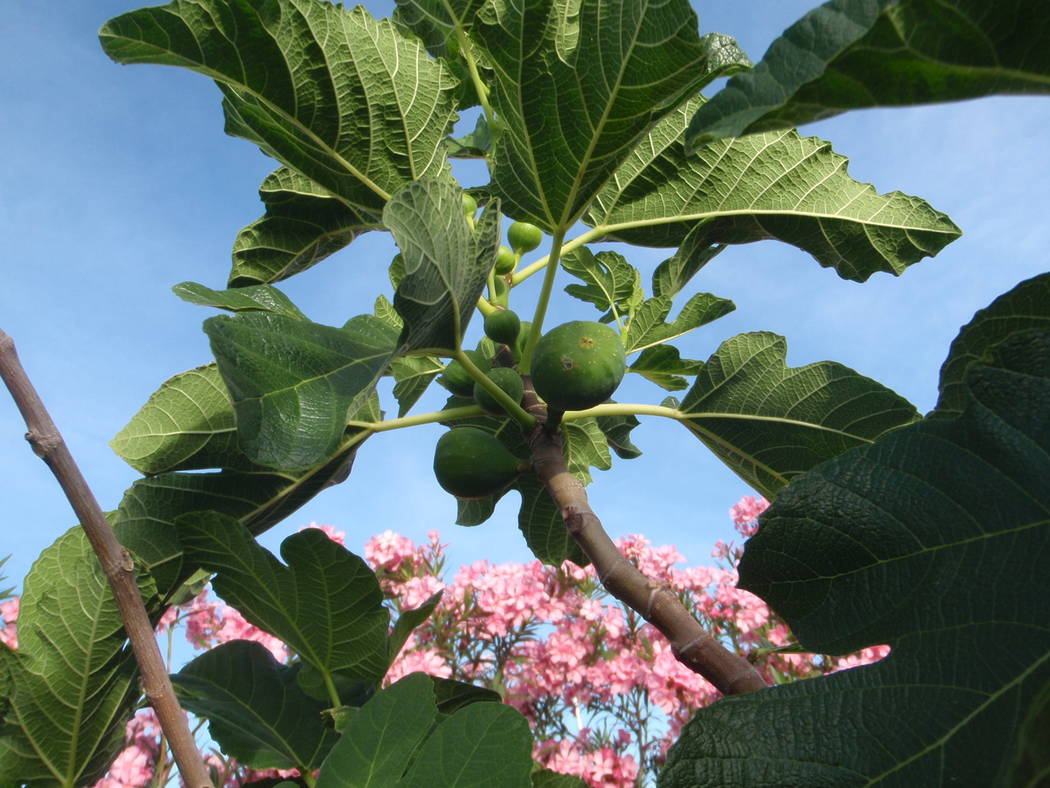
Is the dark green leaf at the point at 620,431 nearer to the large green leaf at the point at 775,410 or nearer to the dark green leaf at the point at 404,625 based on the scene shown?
the large green leaf at the point at 775,410

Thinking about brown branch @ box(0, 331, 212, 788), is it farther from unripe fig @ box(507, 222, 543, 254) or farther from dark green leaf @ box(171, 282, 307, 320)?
unripe fig @ box(507, 222, 543, 254)

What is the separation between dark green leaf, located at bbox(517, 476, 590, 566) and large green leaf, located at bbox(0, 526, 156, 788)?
2.39 ft

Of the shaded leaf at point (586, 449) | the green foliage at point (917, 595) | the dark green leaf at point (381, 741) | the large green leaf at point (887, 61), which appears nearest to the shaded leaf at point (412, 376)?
the shaded leaf at point (586, 449)

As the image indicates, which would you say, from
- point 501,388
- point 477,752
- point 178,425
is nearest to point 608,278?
point 501,388

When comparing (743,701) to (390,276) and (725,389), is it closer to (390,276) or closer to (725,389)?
(725,389)

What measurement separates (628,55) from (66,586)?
970 millimetres

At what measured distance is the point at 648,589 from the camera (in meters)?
0.91

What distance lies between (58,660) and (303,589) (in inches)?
12.4

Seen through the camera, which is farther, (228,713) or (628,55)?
(228,713)

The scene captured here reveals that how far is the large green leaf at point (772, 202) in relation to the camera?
1188mm

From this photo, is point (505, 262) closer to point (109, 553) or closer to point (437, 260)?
point (437, 260)

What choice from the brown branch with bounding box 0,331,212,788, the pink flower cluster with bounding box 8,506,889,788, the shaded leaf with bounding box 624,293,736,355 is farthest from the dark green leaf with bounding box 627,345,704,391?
the pink flower cluster with bounding box 8,506,889,788

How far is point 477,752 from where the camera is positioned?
852 mm

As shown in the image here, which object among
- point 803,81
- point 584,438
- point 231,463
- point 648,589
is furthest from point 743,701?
point 584,438
